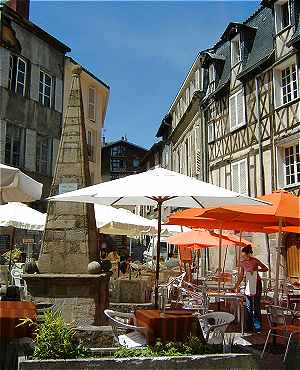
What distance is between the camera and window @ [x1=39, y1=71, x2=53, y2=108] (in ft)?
82.0

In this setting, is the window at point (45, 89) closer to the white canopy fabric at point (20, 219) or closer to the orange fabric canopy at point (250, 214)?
the white canopy fabric at point (20, 219)

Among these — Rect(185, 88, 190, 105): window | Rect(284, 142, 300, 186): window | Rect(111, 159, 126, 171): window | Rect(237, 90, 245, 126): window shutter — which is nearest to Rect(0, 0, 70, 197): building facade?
Rect(185, 88, 190, 105): window

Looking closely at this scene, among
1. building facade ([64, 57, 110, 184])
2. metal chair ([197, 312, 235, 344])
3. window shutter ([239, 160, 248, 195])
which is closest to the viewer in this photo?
metal chair ([197, 312, 235, 344])

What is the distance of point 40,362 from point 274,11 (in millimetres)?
16852

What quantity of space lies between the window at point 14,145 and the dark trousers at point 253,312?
17.0 meters

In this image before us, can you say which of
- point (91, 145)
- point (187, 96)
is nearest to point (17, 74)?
point (91, 145)

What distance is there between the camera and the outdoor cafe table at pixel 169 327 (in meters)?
5.02

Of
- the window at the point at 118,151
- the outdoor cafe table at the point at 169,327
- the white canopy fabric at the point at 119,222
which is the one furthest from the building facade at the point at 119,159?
the outdoor cafe table at the point at 169,327

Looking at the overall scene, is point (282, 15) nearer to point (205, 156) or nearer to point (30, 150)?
point (205, 156)

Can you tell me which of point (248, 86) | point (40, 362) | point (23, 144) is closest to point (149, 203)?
point (40, 362)

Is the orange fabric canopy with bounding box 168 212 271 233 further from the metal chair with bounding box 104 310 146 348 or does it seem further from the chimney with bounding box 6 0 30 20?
the chimney with bounding box 6 0 30 20

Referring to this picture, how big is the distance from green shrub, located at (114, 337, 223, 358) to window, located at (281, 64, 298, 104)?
1320 cm

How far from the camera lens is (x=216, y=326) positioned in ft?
17.5

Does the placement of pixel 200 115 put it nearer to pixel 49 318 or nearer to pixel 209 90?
pixel 209 90
